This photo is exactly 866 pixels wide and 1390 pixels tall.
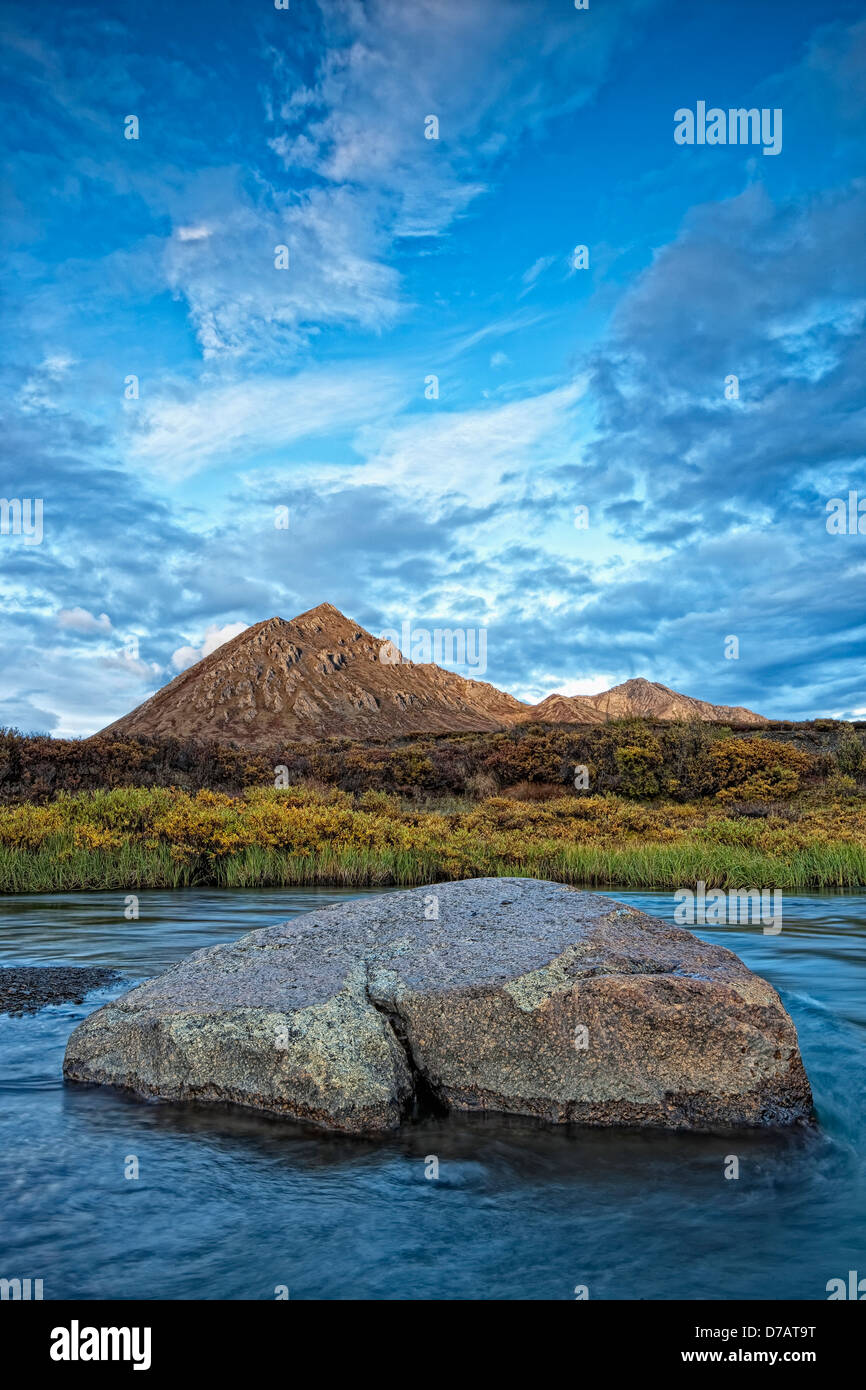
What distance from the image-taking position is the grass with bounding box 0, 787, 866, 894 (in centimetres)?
1526

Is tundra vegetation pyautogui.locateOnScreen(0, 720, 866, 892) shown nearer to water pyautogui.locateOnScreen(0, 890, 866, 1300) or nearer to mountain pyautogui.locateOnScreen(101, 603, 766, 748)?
water pyautogui.locateOnScreen(0, 890, 866, 1300)

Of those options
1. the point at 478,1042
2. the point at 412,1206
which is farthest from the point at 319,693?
the point at 412,1206

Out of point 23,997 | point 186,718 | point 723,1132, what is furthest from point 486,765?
point 186,718

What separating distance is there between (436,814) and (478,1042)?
17402 millimetres

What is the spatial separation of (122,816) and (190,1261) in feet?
47.9

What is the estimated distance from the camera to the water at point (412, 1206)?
344cm

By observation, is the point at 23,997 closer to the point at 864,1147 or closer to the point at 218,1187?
the point at 218,1187

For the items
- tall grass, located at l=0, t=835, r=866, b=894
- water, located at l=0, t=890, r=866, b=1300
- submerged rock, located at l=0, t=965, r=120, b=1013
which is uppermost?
tall grass, located at l=0, t=835, r=866, b=894

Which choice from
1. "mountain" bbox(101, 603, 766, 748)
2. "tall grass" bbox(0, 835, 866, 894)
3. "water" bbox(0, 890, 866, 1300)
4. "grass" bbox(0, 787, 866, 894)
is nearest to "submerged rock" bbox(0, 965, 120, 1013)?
"water" bbox(0, 890, 866, 1300)

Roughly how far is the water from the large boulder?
0.61ft

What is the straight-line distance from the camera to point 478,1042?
5.13m

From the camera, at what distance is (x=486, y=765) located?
3244 cm

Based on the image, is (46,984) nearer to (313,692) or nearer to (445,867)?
(445,867)

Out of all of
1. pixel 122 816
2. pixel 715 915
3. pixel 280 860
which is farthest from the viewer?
pixel 122 816
